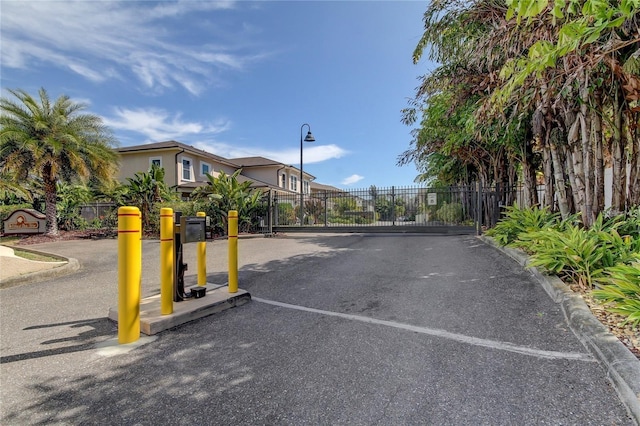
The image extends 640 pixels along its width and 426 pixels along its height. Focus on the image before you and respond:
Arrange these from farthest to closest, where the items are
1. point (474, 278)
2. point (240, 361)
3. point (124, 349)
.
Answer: point (474, 278) → point (124, 349) → point (240, 361)

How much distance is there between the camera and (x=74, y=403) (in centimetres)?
235

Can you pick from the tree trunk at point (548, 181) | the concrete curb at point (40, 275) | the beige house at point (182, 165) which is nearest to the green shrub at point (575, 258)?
the tree trunk at point (548, 181)

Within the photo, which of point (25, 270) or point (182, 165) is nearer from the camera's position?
point (25, 270)

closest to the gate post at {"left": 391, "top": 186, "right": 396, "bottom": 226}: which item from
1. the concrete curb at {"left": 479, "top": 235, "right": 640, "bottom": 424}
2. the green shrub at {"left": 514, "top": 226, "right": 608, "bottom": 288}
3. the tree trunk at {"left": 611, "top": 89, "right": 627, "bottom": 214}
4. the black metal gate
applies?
the black metal gate

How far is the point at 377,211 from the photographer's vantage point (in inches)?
584

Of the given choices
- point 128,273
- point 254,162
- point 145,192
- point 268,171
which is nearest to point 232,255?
point 128,273

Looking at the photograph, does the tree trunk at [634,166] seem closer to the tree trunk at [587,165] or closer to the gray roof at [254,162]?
the tree trunk at [587,165]

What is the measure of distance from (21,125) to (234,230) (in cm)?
1477

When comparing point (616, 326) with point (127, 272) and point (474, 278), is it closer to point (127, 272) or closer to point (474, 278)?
point (474, 278)

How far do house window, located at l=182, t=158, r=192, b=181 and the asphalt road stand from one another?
61.5 feet

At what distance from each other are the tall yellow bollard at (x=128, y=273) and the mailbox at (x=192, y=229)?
770 millimetres

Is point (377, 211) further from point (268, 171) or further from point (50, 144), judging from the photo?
point (268, 171)

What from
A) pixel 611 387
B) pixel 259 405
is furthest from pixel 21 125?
pixel 611 387

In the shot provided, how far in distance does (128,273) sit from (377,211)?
12.5 m
